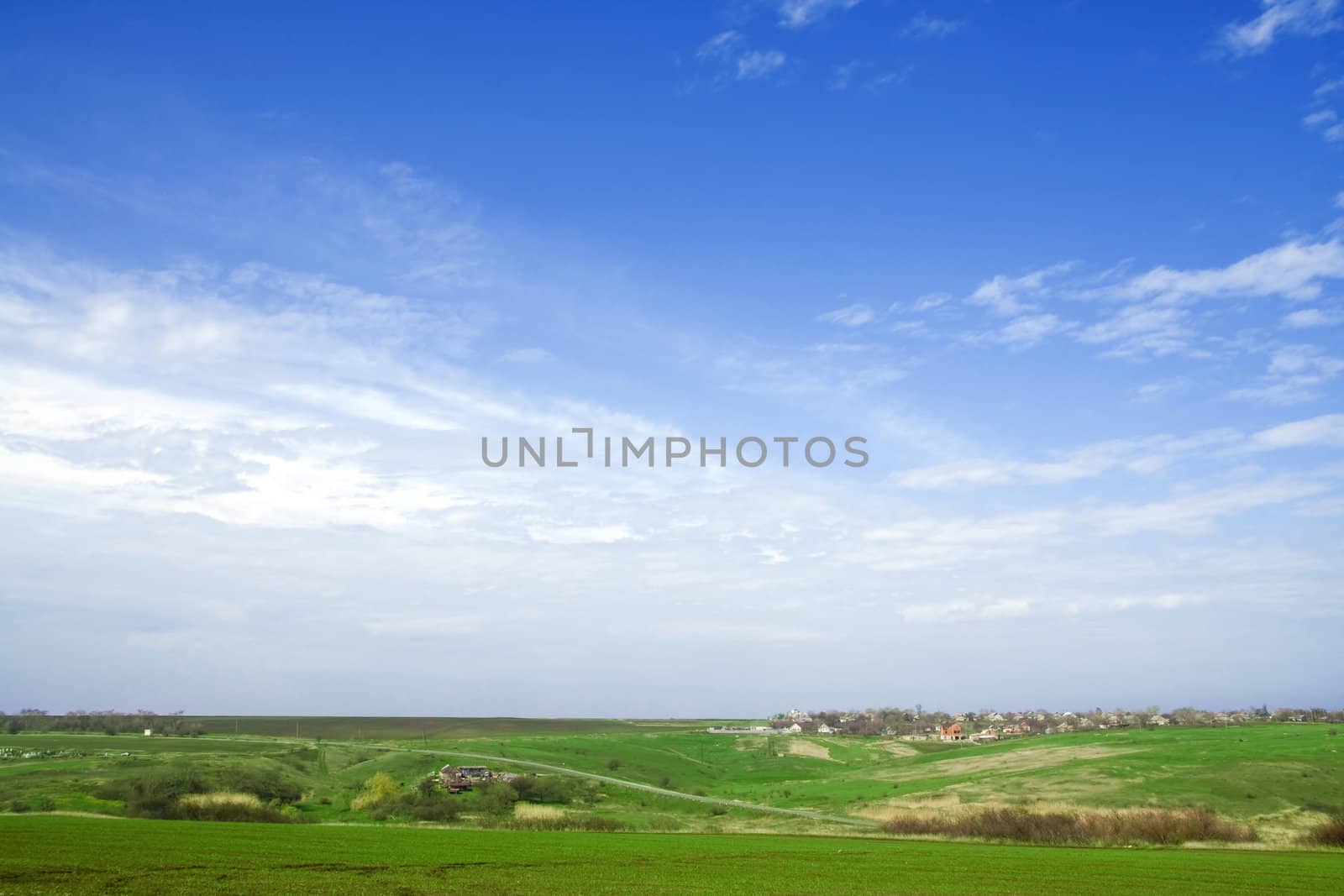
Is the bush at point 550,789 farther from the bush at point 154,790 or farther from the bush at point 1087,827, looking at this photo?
the bush at point 1087,827

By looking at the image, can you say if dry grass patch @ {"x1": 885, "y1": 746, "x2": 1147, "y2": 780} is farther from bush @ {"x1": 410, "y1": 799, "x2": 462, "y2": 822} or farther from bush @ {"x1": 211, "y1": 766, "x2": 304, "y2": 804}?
bush @ {"x1": 211, "y1": 766, "x2": 304, "y2": 804}

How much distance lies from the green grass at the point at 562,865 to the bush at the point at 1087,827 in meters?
10.8

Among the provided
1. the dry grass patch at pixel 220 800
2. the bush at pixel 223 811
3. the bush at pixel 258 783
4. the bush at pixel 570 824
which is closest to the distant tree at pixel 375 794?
the bush at pixel 258 783

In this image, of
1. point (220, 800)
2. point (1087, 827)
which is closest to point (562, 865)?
point (1087, 827)

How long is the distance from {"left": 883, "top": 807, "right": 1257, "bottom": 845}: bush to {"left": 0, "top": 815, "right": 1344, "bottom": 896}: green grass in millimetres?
10755

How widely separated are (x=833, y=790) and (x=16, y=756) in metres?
132

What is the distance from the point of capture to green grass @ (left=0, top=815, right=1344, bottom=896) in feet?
148

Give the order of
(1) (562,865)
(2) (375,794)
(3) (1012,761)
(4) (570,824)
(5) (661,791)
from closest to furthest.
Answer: (1) (562,865) → (4) (570,824) → (2) (375,794) → (5) (661,791) → (3) (1012,761)

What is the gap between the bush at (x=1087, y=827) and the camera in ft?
295

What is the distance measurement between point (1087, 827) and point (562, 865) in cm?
6011

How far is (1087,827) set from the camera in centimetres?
9244

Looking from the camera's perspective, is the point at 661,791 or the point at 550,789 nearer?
the point at 550,789

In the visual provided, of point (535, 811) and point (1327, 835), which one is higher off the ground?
point (1327, 835)

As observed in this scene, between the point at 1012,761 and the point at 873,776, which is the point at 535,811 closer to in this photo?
the point at 873,776
